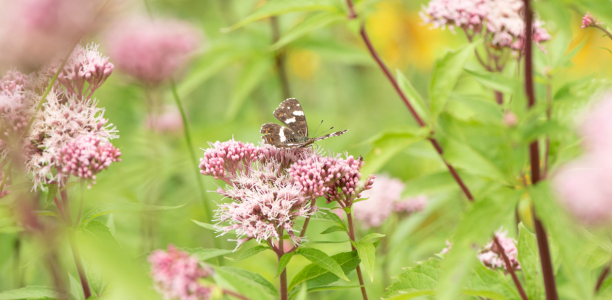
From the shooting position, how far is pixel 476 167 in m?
1.03

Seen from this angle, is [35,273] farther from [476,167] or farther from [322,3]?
[476,167]

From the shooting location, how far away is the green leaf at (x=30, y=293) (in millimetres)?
1252

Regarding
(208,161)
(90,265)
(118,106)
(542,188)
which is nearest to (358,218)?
(208,161)

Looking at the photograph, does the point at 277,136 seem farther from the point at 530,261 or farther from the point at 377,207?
the point at 377,207

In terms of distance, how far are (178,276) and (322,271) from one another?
604 mm

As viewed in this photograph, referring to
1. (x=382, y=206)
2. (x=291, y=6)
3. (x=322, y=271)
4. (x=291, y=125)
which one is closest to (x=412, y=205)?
(x=382, y=206)

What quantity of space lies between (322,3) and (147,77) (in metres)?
1.04

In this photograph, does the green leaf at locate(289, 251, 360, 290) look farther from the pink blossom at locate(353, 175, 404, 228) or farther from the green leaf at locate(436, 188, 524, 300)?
the pink blossom at locate(353, 175, 404, 228)

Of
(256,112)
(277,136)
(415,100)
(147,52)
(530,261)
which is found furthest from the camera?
(256,112)

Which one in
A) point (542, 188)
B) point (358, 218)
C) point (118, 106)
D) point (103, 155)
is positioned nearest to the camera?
point (542, 188)

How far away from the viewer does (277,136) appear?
1783 mm

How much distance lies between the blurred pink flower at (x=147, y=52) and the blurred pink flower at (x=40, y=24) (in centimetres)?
112

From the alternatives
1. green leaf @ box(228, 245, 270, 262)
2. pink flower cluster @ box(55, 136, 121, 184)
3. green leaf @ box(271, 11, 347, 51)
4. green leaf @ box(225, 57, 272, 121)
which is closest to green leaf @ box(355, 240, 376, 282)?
green leaf @ box(228, 245, 270, 262)

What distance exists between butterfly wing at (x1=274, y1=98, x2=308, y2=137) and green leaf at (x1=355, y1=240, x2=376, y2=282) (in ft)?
2.78
